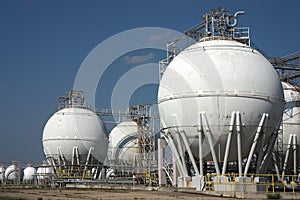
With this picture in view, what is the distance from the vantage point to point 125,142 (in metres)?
50.6

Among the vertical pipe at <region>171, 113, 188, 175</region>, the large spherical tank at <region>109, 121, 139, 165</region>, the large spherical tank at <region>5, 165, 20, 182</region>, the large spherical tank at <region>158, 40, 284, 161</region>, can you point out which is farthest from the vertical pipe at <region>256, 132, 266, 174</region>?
the large spherical tank at <region>5, 165, 20, 182</region>

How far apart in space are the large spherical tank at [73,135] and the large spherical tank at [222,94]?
1467 cm

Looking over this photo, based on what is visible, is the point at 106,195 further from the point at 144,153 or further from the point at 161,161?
the point at 144,153

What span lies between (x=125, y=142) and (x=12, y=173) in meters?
25.8

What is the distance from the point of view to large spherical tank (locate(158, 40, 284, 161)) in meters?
23.3

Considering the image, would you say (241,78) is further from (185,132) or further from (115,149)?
(115,149)

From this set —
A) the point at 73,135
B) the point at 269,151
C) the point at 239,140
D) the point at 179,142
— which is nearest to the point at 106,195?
the point at 179,142

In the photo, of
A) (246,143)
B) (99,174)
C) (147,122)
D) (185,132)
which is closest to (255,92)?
(246,143)

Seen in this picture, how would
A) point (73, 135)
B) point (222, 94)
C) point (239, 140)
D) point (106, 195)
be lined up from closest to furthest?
point (106, 195) < point (239, 140) < point (222, 94) < point (73, 135)

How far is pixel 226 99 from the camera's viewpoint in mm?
23328

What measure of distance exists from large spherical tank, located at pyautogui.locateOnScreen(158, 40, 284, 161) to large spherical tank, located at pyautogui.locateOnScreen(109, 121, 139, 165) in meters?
25.0

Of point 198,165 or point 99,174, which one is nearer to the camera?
point 198,165

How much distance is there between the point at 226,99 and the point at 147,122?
27441 mm

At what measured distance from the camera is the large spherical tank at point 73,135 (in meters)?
37.8
